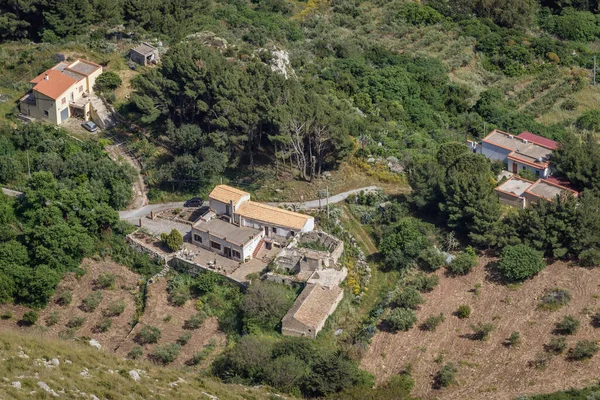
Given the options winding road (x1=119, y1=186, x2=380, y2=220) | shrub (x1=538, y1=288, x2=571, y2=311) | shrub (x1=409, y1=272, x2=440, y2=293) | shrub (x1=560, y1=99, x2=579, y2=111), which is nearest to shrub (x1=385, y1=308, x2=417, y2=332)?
shrub (x1=409, y1=272, x2=440, y2=293)

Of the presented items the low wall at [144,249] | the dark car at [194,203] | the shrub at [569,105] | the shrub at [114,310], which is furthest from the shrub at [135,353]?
the shrub at [569,105]

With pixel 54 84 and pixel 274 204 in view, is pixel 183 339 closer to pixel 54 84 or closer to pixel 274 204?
pixel 274 204

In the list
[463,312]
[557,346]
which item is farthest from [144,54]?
[557,346]

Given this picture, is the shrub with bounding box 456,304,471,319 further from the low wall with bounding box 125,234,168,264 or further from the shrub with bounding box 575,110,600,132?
the shrub with bounding box 575,110,600,132

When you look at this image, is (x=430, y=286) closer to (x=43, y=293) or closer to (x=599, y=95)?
(x=43, y=293)

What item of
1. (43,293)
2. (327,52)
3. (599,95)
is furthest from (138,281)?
(599,95)

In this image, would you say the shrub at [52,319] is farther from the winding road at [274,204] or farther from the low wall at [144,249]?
the winding road at [274,204]
